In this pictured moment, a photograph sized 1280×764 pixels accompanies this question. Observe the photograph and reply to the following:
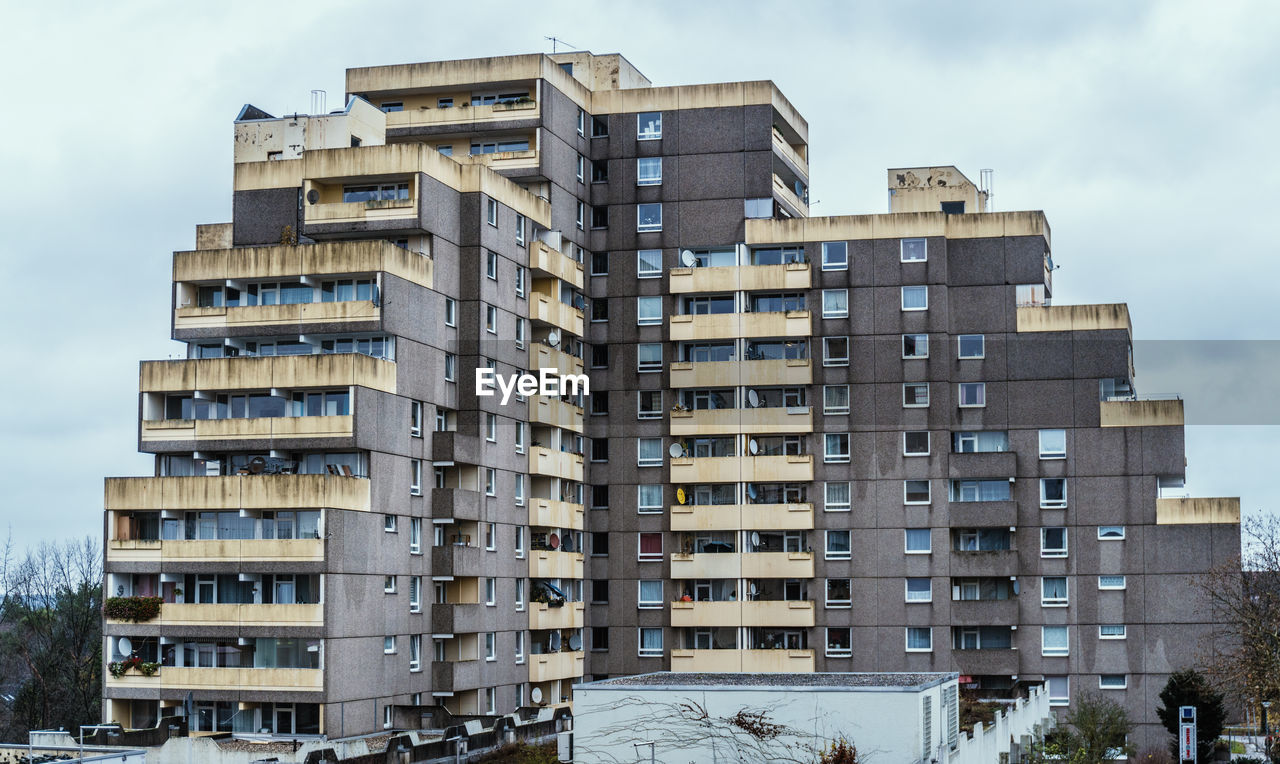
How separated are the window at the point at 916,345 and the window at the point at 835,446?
17.9 feet

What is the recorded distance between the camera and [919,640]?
Answer: 8762 centimetres

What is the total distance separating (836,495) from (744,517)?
16.6 feet

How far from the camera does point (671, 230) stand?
9206cm

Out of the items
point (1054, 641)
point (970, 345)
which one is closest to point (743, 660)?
point (1054, 641)

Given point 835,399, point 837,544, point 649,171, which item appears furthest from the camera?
point 649,171

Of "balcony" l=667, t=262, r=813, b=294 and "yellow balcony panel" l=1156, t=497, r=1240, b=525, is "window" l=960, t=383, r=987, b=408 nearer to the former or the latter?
"balcony" l=667, t=262, r=813, b=294

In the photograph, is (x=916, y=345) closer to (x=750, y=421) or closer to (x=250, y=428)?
(x=750, y=421)

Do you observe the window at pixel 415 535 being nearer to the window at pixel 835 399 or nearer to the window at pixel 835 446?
the window at pixel 835 446

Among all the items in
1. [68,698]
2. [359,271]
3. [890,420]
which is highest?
[359,271]

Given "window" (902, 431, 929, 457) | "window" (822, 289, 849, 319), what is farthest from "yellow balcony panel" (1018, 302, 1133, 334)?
"window" (822, 289, 849, 319)

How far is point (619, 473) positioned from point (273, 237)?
24.3 m

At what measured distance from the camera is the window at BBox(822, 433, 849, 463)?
8956cm

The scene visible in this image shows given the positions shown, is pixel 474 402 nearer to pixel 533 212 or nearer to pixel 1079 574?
pixel 533 212

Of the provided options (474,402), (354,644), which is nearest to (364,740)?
(354,644)
